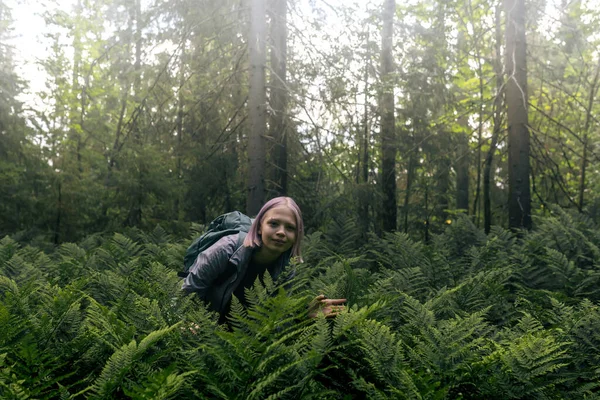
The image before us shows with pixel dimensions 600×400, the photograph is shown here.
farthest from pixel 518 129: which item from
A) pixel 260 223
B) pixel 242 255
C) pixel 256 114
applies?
pixel 242 255

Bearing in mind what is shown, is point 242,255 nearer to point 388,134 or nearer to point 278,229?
point 278,229

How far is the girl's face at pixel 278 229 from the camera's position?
3309 millimetres

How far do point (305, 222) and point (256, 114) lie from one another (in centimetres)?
248

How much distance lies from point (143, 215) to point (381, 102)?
17.2 feet

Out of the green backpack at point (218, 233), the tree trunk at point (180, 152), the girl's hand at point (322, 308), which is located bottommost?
the girl's hand at point (322, 308)

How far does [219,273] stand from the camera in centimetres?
332

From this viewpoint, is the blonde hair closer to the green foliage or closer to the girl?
the girl

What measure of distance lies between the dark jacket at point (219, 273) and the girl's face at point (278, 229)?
128 mm

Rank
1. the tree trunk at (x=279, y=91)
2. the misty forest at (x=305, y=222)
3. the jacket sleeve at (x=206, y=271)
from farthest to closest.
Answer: the tree trunk at (x=279, y=91), the jacket sleeve at (x=206, y=271), the misty forest at (x=305, y=222)

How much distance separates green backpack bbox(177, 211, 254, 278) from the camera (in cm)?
365

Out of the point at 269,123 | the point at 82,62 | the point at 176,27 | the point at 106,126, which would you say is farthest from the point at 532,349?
the point at 82,62

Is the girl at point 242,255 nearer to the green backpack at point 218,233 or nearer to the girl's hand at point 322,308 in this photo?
the green backpack at point 218,233

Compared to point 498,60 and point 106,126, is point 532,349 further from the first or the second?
point 106,126

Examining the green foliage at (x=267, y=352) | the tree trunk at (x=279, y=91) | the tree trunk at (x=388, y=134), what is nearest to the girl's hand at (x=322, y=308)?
the green foliage at (x=267, y=352)
